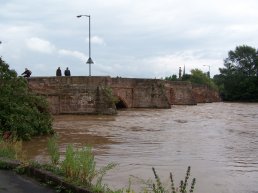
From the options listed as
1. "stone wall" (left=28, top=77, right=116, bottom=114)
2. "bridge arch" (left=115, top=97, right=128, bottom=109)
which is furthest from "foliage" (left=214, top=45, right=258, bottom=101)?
"stone wall" (left=28, top=77, right=116, bottom=114)

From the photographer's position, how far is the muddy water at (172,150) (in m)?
9.11

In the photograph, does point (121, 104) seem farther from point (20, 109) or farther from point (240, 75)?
point (240, 75)

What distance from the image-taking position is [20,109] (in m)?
14.7

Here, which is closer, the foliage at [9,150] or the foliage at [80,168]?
the foliage at [80,168]

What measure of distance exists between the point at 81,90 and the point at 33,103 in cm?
1065

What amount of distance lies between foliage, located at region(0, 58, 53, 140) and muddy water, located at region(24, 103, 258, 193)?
0.52m

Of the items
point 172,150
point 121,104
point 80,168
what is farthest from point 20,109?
point 121,104

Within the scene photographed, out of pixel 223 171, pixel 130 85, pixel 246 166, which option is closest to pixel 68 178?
pixel 223 171

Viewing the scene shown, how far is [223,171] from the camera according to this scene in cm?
991

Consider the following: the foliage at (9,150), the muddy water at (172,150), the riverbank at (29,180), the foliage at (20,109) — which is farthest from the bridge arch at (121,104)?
the riverbank at (29,180)

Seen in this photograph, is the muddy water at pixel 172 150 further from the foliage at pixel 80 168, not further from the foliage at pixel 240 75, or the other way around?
the foliage at pixel 240 75

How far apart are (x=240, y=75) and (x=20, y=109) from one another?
53.9 m

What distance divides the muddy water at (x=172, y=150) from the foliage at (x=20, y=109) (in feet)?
1.72

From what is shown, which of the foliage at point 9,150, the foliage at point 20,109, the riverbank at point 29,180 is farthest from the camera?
the foliage at point 20,109
